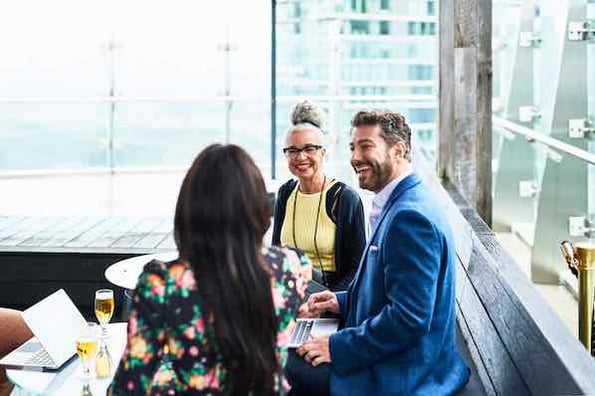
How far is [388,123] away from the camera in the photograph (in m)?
2.58

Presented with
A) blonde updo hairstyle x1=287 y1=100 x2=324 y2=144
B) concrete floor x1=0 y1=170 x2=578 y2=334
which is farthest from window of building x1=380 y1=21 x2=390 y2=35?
blonde updo hairstyle x1=287 y1=100 x2=324 y2=144

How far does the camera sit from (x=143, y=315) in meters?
1.70

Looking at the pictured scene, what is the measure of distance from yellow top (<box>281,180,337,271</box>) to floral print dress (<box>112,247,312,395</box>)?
5.91 ft

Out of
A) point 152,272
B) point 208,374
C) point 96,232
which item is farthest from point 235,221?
point 96,232

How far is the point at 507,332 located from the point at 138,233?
3.95m

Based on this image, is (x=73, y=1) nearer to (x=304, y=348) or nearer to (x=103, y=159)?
(x=103, y=159)

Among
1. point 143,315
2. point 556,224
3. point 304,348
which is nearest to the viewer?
point 143,315

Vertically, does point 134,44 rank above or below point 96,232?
above

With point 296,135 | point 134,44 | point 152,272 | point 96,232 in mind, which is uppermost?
point 134,44

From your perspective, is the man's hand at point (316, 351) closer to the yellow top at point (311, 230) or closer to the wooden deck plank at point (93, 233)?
the yellow top at point (311, 230)

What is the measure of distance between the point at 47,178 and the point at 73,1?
1.77 meters

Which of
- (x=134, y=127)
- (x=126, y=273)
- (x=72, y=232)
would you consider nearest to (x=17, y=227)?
(x=72, y=232)

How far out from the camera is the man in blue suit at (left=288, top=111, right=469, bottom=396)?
228 cm

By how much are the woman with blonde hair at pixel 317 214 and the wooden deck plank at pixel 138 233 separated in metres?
1.90
